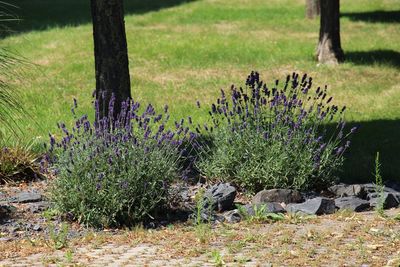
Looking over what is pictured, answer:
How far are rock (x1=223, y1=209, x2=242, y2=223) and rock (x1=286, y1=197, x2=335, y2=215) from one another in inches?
18.0

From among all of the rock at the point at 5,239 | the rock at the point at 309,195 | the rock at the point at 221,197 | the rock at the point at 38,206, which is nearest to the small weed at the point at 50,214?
the rock at the point at 38,206

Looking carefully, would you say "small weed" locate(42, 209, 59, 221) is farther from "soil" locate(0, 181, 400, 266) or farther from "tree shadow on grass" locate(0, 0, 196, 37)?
"tree shadow on grass" locate(0, 0, 196, 37)

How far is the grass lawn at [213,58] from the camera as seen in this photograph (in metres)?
12.4

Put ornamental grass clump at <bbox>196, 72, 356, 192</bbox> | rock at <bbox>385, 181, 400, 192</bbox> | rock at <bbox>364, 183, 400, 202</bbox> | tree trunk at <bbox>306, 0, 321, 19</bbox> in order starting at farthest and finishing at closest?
tree trunk at <bbox>306, 0, 321, 19</bbox> → rock at <bbox>385, 181, 400, 192</bbox> → rock at <bbox>364, 183, 400, 202</bbox> → ornamental grass clump at <bbox>196, 72, 356, 192</bbox>

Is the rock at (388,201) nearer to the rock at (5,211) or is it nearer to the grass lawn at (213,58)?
the grass lawn at (213,58)

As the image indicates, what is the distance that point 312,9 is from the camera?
22.7 m

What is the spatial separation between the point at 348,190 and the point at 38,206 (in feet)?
9.79

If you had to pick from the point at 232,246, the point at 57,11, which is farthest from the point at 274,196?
the point at 57,11

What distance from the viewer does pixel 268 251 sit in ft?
20.5

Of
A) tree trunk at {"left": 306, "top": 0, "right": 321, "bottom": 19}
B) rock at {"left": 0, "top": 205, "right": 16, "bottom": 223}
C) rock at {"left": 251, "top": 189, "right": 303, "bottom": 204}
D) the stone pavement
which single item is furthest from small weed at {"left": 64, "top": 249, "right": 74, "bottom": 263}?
tree trunk at {"left": 306, "top": 0, "right": 321, "bottom": 19}

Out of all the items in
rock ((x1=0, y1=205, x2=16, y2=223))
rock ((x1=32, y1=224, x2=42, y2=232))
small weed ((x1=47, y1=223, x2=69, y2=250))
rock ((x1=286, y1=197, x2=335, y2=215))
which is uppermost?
small weed ((x1=47, y1=223, x2=69, y2=250))

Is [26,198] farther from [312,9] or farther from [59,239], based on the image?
[312,9]

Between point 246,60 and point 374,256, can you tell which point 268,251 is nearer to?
Answer: point 374,256

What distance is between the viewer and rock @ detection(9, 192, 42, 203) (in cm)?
819
